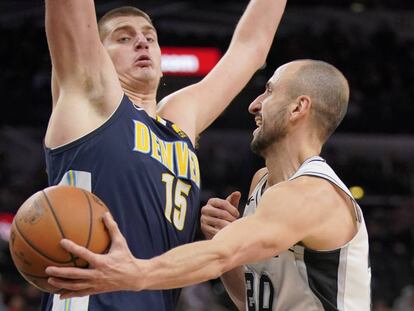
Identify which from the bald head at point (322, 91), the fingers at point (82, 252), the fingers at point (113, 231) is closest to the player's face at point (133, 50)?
the bald head at point (322, 91)

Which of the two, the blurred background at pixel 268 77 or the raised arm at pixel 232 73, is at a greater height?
the raised arm at pixel 232 73

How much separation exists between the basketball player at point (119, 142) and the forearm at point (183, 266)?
24.7 inches

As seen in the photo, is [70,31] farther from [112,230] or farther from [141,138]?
[112,230]

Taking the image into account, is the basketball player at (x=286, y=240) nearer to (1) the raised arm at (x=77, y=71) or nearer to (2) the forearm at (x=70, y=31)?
(1) the raised arm at (x=77, y=71)

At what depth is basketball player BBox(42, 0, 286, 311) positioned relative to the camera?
3447 millimetres

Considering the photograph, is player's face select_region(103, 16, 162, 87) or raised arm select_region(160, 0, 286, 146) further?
raised arm select_region(160, 0, 286, 146)

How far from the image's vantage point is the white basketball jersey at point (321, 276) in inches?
137

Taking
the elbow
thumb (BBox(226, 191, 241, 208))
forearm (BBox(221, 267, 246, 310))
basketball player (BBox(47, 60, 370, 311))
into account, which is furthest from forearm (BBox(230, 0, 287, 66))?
the elbow

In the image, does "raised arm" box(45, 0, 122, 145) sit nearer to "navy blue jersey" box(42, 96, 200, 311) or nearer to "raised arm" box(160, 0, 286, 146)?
"navy blue jersey" box(42, 96, 200, 311)

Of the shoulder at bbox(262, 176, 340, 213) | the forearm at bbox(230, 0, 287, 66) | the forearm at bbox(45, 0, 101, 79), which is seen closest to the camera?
the shoulder at bbox(262, 176, 340, 213)

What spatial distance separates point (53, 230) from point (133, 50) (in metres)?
1.40

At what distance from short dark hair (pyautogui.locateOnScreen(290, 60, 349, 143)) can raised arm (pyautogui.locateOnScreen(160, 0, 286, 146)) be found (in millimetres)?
693

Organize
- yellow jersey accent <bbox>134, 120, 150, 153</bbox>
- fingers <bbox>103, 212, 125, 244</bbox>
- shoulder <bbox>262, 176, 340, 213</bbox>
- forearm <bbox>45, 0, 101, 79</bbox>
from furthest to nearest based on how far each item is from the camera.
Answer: yellow jersey accent <bbox>134, 120, 150, 153</bbox>, forearm <bbox>45, 0, 101, 79</bbox>, shoulder <bbox>262, 176, 340, 213</bbox>, fingers <bbox>103, 212, 125, 244</bbox>

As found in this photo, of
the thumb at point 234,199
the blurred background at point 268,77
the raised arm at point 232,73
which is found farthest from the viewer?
the blurred background at point 268,77
